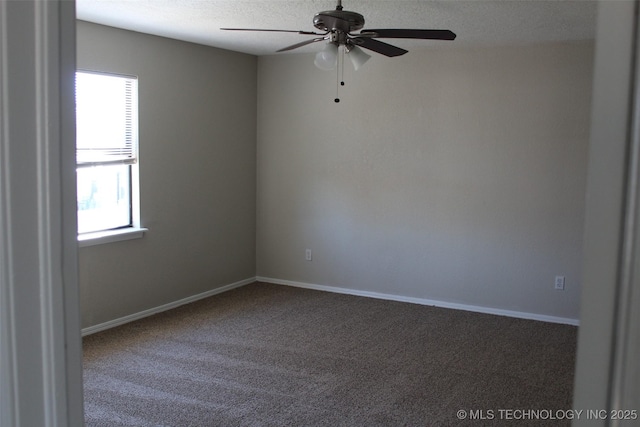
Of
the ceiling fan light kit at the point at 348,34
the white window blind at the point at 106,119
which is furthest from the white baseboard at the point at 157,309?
the ceiling fan light kit at the point at 348,34

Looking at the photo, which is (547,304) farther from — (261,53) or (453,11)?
(261,53)

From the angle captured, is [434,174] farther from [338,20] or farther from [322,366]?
[338,20]

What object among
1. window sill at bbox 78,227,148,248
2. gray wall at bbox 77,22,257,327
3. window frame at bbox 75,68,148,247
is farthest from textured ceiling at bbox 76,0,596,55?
window sill at bbox 78,227,148,248

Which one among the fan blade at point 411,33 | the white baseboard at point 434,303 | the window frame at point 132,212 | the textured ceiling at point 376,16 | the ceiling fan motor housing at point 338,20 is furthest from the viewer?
the white baseboard at point 434,303

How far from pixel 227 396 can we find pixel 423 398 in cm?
122

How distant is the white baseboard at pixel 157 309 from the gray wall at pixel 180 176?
4 centimetres

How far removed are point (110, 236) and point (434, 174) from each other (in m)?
3.01

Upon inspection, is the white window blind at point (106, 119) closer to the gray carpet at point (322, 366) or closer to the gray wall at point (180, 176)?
the gray wall at point (180, 176)

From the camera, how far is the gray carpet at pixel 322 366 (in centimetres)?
354

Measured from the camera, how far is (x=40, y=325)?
975 millimetres

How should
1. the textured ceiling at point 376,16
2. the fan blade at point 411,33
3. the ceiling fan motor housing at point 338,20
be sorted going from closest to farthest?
the ceiling fan motor housing at point 338,20 < the fan blade at point 411,33 < the textured ceiling at point 376,16

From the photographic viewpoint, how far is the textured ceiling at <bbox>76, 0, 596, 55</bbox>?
3963mm

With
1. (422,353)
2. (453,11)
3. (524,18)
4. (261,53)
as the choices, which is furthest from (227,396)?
(261,53)

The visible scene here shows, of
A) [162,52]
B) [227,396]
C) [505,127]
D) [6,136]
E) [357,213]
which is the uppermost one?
[162,52]
